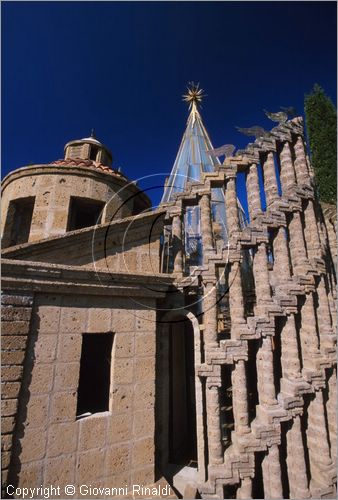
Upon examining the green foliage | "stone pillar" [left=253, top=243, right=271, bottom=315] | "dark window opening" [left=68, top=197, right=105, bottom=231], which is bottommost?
"stone pillar" [left=253, top=243, right=271, bottom=315]

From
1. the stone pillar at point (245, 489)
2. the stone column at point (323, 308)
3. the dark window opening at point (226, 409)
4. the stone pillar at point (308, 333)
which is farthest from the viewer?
the stone column at point (323, 308)

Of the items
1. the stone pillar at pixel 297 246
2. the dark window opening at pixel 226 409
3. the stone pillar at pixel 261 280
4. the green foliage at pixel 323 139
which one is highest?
the green foliage at pixel 323 139

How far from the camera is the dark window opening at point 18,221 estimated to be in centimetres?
998

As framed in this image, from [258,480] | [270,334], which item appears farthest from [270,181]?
[258,480]

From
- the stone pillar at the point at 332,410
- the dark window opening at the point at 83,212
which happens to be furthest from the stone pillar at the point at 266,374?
the dark window opening at the point at 83,212

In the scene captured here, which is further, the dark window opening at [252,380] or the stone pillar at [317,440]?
the dark window opening at [252,380]

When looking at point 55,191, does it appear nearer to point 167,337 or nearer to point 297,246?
point 167,337

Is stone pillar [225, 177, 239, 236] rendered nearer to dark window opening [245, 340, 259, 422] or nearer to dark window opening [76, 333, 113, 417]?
→ dark window opening [245, 340, 259, 422]

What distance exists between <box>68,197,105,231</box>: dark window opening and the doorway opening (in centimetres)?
538

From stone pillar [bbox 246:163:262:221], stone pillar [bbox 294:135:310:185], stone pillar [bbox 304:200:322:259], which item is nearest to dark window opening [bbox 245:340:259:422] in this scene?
stone pillar [bbox 304:200:322:259]

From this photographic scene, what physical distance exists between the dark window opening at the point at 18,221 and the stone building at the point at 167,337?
5 centimetres

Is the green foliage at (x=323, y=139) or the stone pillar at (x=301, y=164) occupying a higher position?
the green foliage at (x=323, y=139)

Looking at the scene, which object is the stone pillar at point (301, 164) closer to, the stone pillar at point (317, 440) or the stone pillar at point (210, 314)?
the stone pillar at point (210, 314)

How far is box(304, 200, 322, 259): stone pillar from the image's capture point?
29.2ft
